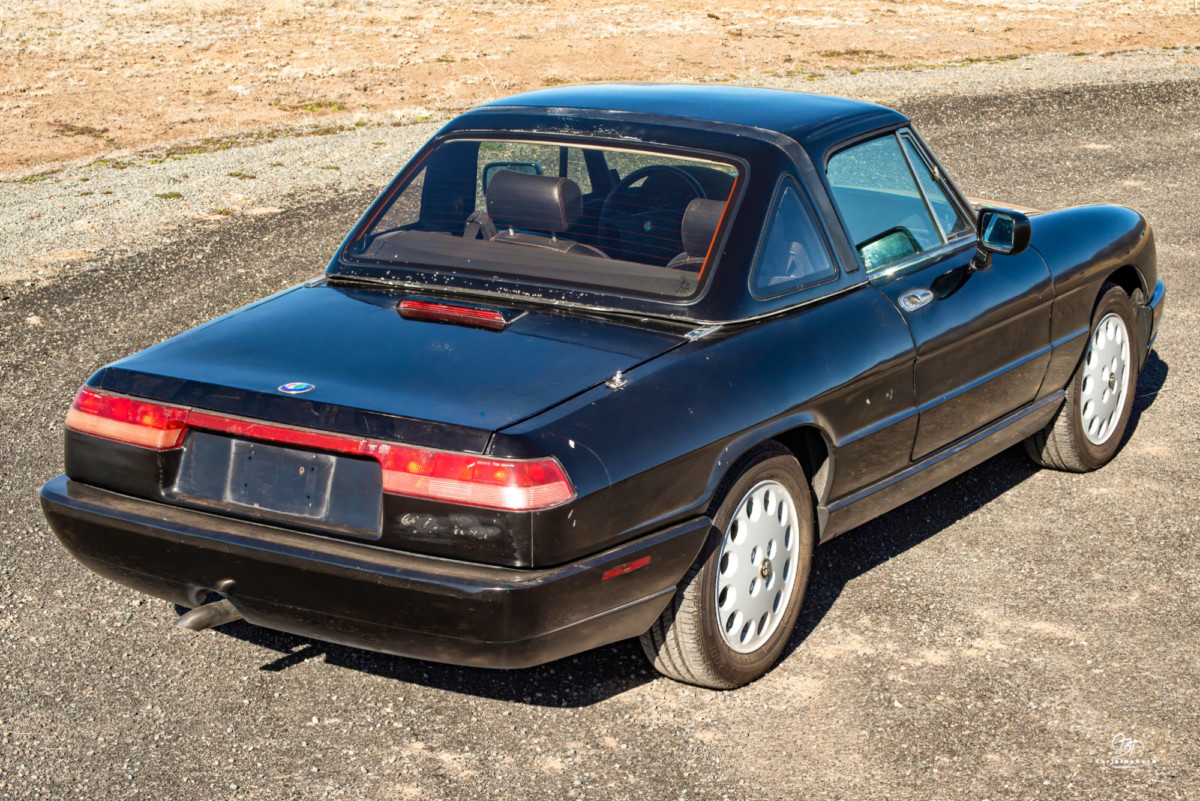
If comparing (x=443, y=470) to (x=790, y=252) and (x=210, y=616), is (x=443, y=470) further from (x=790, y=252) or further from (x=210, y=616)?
(x=790, y=252)

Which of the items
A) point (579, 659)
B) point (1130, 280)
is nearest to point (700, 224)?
point (579, 659)

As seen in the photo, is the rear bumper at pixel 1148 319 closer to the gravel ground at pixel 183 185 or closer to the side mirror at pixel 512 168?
the side mirror at pixel 512 168

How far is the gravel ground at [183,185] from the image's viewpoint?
9.55 m

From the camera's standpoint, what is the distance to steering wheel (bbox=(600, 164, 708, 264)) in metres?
4.24

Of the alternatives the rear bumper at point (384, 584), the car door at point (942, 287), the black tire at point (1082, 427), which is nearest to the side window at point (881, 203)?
the car door at point (942, 287)

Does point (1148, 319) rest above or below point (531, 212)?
below

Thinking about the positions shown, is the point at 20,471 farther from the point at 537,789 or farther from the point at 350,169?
the point at 350,169

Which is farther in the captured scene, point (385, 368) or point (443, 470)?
point (385, 368)

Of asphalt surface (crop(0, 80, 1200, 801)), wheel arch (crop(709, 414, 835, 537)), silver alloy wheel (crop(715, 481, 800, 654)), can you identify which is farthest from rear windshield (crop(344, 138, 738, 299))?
asphalt surface (crop(0, 80, 1200, 801))

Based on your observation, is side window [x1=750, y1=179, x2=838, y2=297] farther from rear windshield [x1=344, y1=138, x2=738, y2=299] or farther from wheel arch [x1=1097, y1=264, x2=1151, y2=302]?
wheel arch [x1=1097, y1=264, x2=1151, y2=302]

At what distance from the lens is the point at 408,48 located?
20.8 metres

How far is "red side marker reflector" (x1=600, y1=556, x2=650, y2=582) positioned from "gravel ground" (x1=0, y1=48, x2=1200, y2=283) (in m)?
6.46

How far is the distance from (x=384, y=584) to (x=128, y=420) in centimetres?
93

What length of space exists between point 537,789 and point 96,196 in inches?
347
